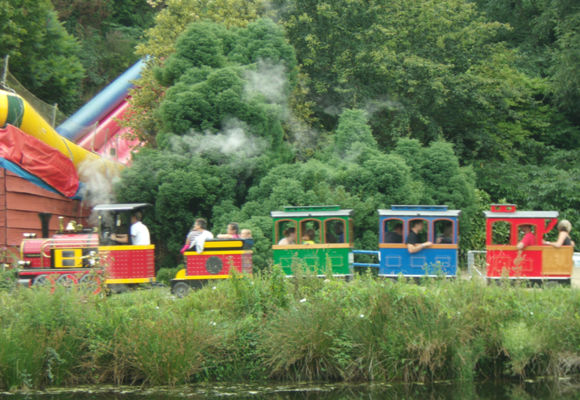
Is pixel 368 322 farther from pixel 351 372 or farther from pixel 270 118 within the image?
pixel 270 118

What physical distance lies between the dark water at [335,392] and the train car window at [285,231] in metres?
6.68

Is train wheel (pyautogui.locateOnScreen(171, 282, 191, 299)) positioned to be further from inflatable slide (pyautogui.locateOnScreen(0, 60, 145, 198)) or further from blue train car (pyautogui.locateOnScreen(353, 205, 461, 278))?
inflatable slide (pyautogui.locateOnScreen(0, 60, 145, 198))

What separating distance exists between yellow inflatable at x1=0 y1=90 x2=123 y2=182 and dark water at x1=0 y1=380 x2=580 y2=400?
11.1 metres

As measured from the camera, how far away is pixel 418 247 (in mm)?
16578

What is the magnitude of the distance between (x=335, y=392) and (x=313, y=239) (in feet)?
24.5

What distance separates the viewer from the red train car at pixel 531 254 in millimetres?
16047

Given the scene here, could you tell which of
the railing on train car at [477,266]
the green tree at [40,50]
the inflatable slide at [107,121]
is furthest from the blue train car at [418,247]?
the green tree at [40,50]

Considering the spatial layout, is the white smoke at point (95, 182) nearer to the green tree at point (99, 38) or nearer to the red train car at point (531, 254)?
the red train car at point (531, 254)

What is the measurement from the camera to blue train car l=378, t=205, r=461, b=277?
16.7 metres

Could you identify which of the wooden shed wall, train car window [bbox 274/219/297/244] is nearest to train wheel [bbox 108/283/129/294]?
the wooden shed wall

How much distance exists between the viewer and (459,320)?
35.6 feet

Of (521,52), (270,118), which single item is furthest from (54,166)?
(521,52)

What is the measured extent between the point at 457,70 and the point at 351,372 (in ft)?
64.0

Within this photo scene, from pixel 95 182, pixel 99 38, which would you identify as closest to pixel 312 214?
pixel 95 182
